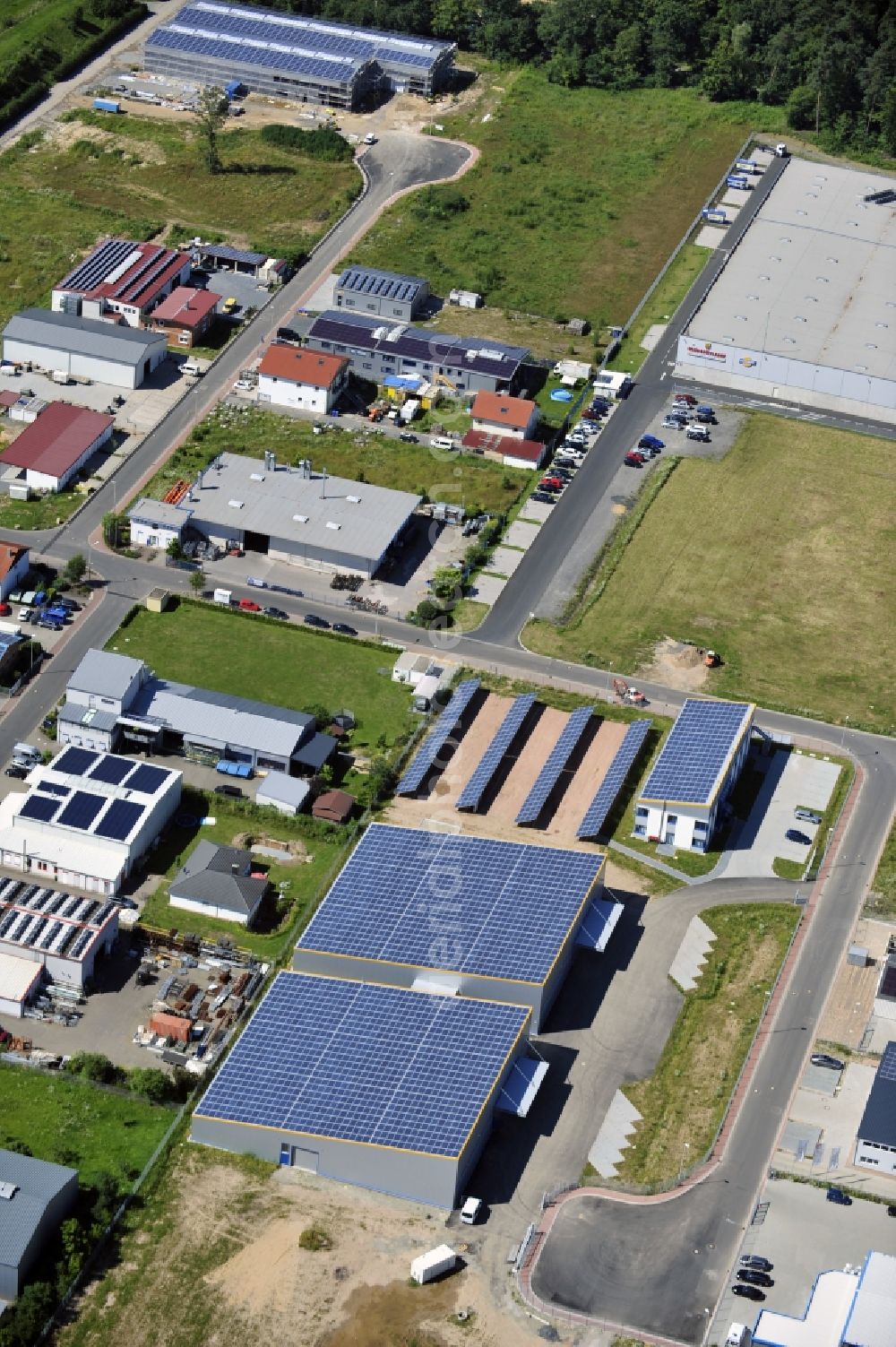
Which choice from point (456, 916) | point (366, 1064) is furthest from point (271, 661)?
point (366, 1064)

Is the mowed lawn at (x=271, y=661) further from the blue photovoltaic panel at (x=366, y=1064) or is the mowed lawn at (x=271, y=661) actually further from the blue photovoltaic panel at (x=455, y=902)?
the blue photovoltaic panel at (x=366, y=1064)

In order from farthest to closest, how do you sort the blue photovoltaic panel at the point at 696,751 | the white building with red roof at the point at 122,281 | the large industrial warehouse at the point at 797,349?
1. the large industrial warehouse at the point at 797,349
2. the white building with red roof at the point at 122,281
3. the blue photovoltaic panel at the point at 696,751

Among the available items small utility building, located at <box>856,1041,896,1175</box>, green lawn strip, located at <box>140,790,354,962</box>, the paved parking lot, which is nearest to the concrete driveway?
small utility building, located at <box>856,1041,896,1175</box>

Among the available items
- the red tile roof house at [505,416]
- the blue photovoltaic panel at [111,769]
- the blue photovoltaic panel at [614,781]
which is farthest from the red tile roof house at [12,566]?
the blue photovoltaic panel at [614,781]

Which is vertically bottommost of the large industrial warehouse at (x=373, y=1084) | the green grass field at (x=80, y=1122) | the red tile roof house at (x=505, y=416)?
the green grass field at (x=80, y=1122)

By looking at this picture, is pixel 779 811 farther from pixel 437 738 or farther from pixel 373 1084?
pixel 373 1084
